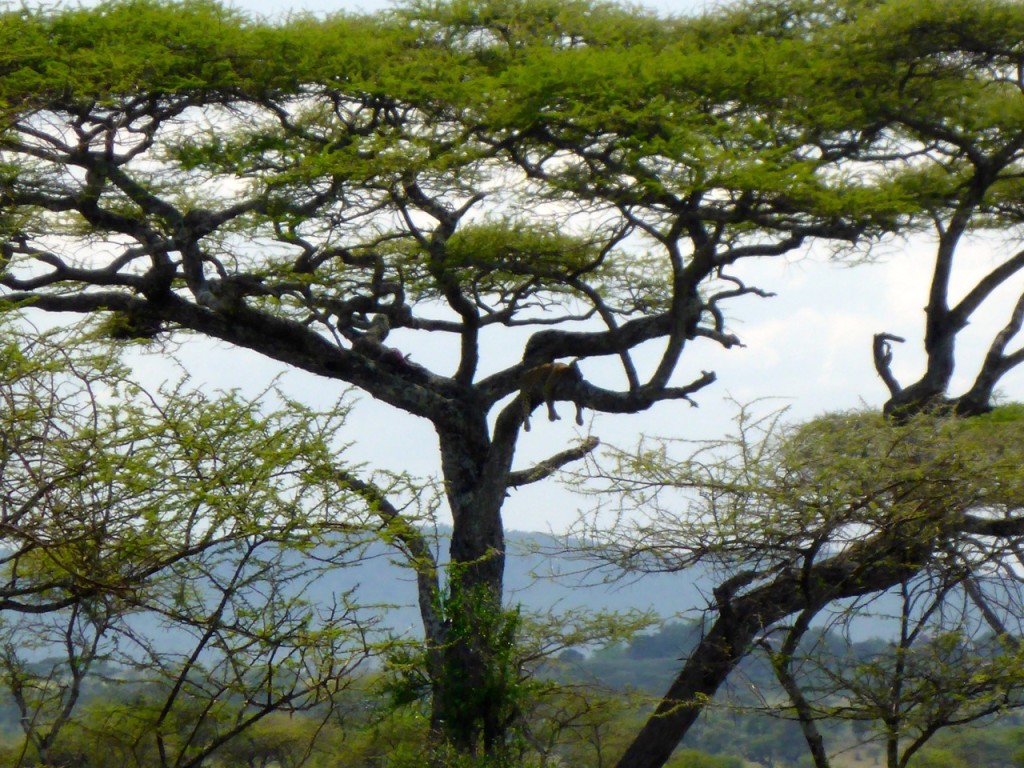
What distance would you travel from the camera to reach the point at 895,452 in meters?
6.39

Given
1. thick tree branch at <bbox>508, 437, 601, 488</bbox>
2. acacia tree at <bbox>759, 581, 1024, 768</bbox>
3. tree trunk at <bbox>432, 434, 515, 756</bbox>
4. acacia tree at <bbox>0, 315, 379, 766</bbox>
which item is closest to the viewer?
acacia tree at <bbox>0, 315, 379, 766</bbox>

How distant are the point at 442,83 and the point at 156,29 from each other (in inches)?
77.0

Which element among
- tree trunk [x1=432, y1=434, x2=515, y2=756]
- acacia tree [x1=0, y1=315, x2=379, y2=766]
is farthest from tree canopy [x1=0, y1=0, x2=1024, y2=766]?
acacia tree [x1=0, y1=315, x2=379, y2=766]

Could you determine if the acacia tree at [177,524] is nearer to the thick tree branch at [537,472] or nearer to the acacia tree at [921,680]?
the acacia tree at [921,680]

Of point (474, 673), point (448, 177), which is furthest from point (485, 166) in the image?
point (474, 673)

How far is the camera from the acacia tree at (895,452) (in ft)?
20.3

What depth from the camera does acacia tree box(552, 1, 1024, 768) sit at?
20.3 feet

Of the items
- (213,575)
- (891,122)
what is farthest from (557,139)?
(213,575)

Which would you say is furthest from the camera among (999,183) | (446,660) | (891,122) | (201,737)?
(201,737)

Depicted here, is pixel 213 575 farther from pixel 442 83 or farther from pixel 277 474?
pixel 442 83

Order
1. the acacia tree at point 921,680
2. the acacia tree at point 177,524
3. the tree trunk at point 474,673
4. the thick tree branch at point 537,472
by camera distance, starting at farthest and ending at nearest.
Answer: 1. the thick tree branch at point 537,472
2. the tree trunk at point 474,673
3. the acacia tree at point 921,680
4. the acacia tree at point 177,524

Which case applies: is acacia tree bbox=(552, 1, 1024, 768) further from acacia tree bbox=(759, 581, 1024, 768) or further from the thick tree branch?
the thick tree branch

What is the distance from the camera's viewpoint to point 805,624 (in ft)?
20.4

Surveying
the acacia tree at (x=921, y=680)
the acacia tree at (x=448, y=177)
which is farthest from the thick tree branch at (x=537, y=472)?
the acacia tree at (x=921, y=680)
